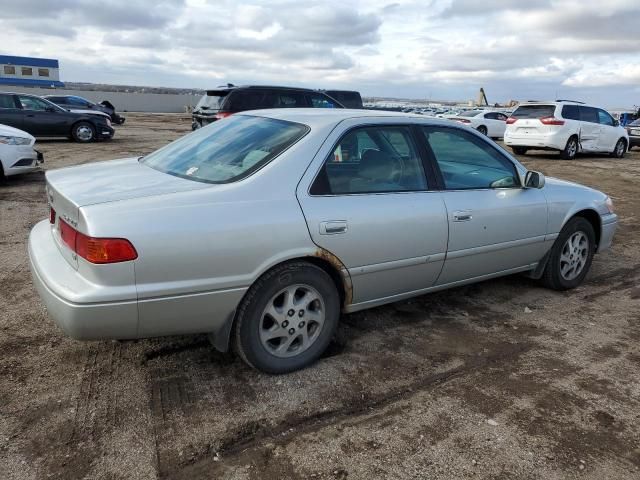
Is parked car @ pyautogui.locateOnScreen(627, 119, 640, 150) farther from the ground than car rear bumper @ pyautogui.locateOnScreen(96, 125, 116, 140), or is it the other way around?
parked car @ pyautogui.locateOnScreen(627, 119, 640, 150)

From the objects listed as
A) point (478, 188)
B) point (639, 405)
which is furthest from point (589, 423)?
point (478, 188)

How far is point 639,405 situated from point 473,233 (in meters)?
1.49

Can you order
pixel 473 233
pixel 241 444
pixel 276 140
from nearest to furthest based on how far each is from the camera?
pixel 241 444, pixel 276 140, pixel 473 233

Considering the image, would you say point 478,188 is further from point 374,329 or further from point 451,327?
point 374,329

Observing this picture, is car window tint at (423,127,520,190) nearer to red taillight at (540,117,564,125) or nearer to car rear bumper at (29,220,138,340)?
car rear bumper at (29,220,138,340)

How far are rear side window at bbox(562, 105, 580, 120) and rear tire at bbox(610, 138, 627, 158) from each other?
95.7 inches

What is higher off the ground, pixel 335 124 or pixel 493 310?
pixel 335 124

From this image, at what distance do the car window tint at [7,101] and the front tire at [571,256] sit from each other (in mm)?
15341

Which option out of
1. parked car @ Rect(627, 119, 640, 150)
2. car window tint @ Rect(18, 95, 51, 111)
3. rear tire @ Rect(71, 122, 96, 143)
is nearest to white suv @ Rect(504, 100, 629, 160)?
parked car @ Rect(627, 119, 640, 150)

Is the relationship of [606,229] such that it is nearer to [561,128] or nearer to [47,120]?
[561,128]

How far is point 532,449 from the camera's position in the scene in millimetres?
2672

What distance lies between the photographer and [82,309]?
2.61 metres

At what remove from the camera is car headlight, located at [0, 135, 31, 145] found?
8742 mm

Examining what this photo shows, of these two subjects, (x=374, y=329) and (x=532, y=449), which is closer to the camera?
(x=532, y=449)
